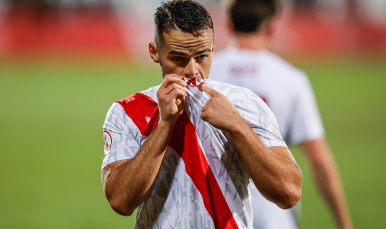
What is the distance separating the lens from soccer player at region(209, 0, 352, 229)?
276 centimetres

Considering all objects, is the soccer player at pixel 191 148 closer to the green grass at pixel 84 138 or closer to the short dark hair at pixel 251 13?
the short dark hair at pixel 251 13

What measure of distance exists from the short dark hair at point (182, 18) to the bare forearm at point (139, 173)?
1.42 ft

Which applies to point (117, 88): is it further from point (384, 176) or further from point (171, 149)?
point (171, 149)

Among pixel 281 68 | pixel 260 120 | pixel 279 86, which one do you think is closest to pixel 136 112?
pixel 260 120

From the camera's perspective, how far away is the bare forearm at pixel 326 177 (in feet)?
9.48

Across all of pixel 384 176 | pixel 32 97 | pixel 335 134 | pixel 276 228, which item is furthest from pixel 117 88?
pixel 276 228

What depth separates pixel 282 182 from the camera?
1569 millimetres

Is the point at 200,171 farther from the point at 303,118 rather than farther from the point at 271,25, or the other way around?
the point at 271,25

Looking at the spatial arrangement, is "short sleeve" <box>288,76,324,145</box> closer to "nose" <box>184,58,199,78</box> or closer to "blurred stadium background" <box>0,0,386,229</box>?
"nose" <box>184,58,199,78</box>

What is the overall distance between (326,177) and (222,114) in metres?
1.56

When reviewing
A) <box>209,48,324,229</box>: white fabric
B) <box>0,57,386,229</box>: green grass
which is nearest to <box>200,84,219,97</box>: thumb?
<box>209,48,324,229</box>: white fabric

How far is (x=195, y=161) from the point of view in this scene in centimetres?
173

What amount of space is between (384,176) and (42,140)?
688cm

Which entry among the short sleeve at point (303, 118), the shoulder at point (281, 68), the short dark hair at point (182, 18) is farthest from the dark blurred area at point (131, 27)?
the short dark hair at point (182, 18)
